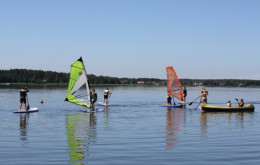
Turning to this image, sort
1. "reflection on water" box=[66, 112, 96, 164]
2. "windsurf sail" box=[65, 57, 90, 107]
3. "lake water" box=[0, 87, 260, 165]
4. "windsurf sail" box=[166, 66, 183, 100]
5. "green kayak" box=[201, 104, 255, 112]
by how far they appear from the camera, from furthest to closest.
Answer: "windsurf sail" box=[166, 66, 183, 100] < "green kayak" box=[201, 104, 255, 112] < "windsurf sail" box=[65, 57, 90, 107] < "reflection on water" box=[66, 112, 96, 164] < "lake water" box=[0, 87, 260, 165]

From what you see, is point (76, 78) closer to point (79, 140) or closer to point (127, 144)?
point (79, 140)

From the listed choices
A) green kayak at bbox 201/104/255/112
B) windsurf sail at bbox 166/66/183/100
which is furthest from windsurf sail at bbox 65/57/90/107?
windsurf sail at bbox 166/66/183/100

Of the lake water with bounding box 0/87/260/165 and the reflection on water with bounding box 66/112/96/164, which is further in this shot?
the reflection on water with bounding box 66/112/96/164

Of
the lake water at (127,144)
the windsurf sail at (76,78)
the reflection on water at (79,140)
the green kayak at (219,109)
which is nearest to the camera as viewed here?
the lake water at (127,144)

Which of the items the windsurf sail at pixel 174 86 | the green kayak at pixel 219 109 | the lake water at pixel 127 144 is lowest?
the lake water at pixel 127 144

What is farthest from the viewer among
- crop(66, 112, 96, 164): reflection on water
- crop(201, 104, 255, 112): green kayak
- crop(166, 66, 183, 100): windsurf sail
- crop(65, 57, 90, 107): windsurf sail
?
crop(166, 66, 183, 100): windsurf sail

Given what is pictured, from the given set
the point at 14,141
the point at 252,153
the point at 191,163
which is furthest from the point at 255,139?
the point at 14,141

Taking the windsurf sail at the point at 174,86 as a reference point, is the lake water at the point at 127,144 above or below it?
below

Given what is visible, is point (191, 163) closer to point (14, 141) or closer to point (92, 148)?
point (92, 148)

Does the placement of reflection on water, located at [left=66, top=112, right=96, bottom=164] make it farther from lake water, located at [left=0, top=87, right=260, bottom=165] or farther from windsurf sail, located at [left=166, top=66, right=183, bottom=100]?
windsurf sail, located at [left=166, top=66, right=183, bottom=100]

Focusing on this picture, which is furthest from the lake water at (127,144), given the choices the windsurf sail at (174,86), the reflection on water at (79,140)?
the windsurf sail at (174,86)

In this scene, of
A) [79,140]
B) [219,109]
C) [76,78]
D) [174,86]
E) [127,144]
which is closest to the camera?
[127,144]

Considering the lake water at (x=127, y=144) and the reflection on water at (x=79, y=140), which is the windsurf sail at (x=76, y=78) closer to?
the reflection on water at (x=79, y=140)

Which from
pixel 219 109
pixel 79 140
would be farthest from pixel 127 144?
pixel 219 109
